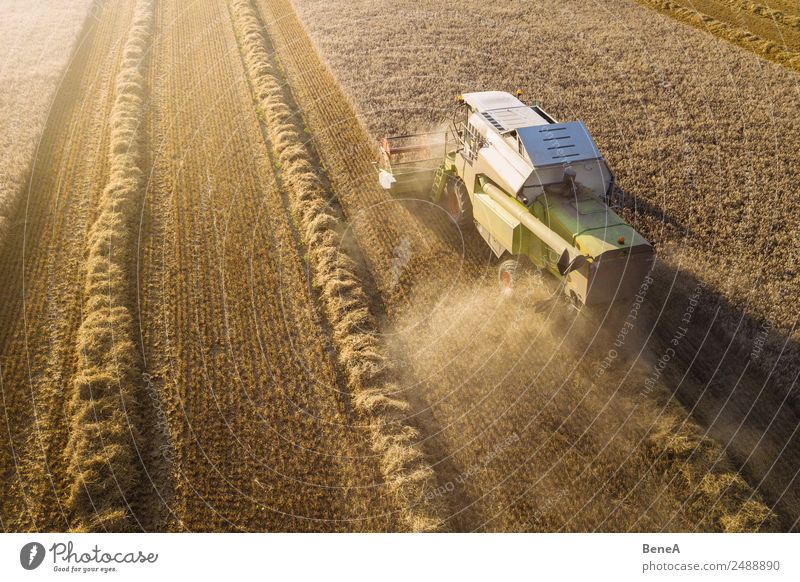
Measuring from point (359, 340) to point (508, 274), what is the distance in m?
4.68

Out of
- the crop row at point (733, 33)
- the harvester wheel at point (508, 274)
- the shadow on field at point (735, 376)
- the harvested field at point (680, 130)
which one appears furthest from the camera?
the crop row at point (733, 33)

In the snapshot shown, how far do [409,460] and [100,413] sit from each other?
7135mm

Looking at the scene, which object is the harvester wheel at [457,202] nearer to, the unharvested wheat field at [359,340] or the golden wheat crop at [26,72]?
the unharvested wheat field at [359,340]

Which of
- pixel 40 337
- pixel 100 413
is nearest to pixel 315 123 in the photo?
pixel 40 337

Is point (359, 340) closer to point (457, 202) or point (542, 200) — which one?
point (542, 200)

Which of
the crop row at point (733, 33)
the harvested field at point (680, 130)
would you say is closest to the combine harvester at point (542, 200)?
the harvested field at point (680, 130)

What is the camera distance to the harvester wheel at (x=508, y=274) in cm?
1458

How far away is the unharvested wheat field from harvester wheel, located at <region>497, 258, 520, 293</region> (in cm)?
58

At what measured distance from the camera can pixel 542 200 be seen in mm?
13539

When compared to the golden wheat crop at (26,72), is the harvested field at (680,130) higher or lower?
lower

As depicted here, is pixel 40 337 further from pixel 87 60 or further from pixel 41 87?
pixel 87 60

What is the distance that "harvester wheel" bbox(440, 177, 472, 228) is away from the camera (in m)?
17.1

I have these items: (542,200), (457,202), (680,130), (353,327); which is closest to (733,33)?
(680,130)

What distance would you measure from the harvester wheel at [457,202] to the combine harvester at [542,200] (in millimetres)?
35
